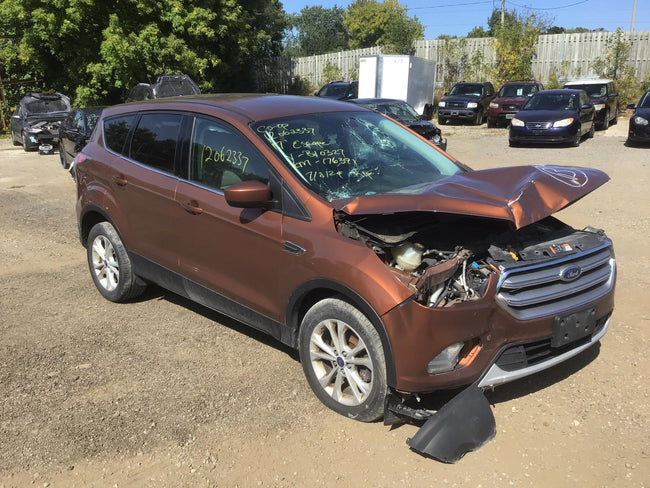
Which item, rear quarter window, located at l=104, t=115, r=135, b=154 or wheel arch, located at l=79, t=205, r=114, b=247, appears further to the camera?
wheel arch, located at l=79, t=205, r=114, b=247

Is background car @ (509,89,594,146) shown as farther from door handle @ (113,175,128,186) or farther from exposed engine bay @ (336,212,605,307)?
door handle @ (113,175,128,186)

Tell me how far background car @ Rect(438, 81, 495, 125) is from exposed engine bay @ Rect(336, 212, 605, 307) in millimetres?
19786

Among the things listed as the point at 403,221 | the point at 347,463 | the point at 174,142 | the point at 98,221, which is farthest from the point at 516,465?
the point at 98,221

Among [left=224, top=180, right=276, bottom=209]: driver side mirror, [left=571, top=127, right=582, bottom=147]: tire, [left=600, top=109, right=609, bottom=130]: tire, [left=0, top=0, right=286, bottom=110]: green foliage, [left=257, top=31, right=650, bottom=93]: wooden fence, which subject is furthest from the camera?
[left=257, top=31, right=650, bottom=93]: wooden fence

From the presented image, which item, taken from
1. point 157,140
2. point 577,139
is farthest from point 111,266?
point 577,139

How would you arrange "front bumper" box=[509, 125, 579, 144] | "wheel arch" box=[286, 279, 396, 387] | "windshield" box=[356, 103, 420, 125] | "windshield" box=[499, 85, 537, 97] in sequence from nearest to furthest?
"wheel arch" box=[286, 279, 396, 387]
"windshield" box=[356, 103, 420, 125]
"front bumper" box=[509, 125, 579, 144]
"windshield" box=[499, 85, 537, 97]

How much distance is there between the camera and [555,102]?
631 inches

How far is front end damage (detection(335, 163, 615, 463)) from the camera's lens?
298 cm

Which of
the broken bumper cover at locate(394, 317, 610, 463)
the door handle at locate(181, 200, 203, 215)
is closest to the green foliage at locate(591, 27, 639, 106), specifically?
the door handle at locate(181, 200, 203, 215)

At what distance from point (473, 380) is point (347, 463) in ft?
2.63

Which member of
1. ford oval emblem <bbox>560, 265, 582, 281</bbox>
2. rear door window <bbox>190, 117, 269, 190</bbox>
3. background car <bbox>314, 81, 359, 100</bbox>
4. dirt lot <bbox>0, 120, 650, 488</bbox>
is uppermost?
background car <bbox>314, 81, 359, 100</bbox>

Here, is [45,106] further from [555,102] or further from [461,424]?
[461,424]

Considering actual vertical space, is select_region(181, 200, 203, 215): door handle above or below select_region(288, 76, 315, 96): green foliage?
below

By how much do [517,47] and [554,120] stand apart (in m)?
13.2
